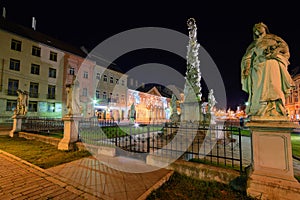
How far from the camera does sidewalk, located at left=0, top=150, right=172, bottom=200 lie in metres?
3.18

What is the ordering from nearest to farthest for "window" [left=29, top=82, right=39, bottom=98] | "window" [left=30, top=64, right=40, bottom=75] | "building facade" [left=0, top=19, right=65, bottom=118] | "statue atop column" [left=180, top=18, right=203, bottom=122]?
"statue atop column" [left=180, top=18, right=203, bottom=122]
"building facade" [left=0, top=19, right=65, bottom=118]
"window" [left=29, top=82, right=39, bottom=98]
"window" [left=30, top=64, right=40, bottom=75]

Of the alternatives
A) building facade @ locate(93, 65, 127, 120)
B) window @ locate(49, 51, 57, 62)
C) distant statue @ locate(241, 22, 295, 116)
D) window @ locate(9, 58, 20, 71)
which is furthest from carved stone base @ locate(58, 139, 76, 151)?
building facade @ locate(93, 65, 127, 120)

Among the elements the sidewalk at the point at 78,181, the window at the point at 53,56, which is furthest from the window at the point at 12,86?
the sidewalk at the point at 78,181

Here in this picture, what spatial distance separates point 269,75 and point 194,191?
3.09 m

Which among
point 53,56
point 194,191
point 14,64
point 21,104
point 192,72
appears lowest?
point 194,191

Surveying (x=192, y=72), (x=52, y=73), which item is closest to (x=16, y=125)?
(x=192, y=72)

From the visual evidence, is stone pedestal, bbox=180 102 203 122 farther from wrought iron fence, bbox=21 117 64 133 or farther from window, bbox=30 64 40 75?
window, bbox=30 64 40 75

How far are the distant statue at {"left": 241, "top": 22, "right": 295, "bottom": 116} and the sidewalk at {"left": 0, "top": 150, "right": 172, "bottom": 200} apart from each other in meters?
2.93

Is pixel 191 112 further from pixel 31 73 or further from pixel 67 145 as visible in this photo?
pixel 31 73

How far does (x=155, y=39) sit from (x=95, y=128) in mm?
14351

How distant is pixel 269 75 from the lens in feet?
10.6

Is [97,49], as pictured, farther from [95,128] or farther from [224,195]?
[224,195]

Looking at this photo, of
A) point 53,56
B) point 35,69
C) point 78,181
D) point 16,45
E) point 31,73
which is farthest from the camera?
point 53,56

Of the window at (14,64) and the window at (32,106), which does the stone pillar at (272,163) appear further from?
the window at (14,64)
